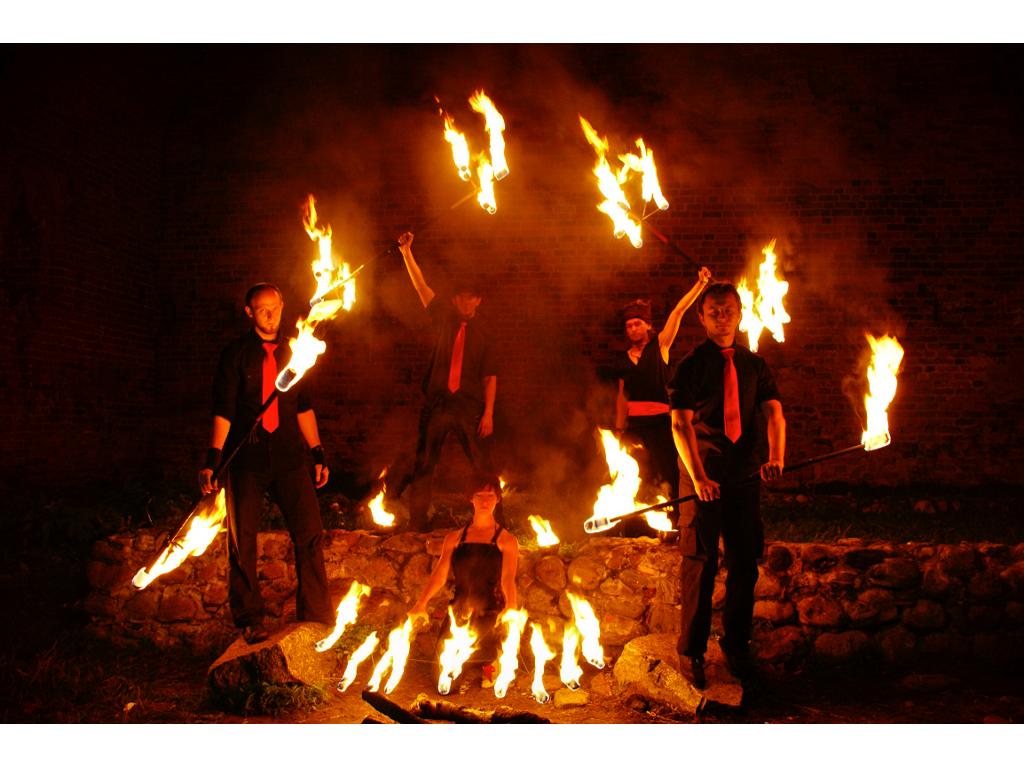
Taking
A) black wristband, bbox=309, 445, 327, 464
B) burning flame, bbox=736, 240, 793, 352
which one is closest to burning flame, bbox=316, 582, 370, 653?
black wristband, bbox=309, 445, 327, 464

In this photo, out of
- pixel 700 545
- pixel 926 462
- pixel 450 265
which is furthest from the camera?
pixel 450 265

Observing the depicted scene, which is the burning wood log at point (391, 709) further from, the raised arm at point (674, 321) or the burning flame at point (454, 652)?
the raised arm at point (674, 321)

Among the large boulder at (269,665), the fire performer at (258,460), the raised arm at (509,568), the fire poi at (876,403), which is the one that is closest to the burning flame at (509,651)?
the raised arm at (509,568)

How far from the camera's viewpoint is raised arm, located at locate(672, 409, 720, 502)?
167 inches

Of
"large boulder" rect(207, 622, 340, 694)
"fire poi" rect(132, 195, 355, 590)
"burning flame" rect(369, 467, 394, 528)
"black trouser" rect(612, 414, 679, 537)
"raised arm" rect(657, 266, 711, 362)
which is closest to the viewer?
"large boulder" rect(207, 622, 340, 694)

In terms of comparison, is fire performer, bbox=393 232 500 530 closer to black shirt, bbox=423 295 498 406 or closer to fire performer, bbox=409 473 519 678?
black shirt, bbox=423 295 498 406

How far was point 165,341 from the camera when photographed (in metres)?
8.80

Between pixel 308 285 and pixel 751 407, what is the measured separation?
5.92 metres

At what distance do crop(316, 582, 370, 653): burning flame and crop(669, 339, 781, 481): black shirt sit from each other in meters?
2.93

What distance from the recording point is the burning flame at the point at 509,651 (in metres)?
4.72

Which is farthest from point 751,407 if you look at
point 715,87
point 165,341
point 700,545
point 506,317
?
point 165,341

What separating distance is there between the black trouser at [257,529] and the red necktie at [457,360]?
5.22 ft

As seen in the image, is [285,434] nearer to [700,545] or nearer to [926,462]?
[700,545]

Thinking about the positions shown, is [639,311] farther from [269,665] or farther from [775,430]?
[269,665]
